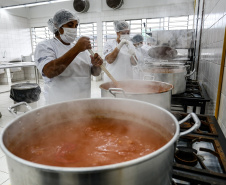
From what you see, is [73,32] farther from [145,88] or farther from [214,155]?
[214,155]

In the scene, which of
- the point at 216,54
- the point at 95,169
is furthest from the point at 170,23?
the point at 95,169

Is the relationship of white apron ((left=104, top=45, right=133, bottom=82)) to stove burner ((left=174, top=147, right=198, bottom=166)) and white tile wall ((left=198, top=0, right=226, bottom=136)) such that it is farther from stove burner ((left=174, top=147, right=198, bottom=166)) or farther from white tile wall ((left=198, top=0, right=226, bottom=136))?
stove burner ((left=174, top=147, right=198, bottom=166))

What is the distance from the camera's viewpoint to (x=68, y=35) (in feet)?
4.74

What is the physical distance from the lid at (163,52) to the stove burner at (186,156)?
2479 mm

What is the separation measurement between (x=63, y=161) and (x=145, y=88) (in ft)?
3.02

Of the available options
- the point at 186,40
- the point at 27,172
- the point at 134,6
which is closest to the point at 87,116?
the point at 27,172

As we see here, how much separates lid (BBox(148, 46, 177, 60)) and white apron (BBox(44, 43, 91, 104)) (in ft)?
5.79

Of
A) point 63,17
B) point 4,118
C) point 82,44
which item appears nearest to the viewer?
point 82,44

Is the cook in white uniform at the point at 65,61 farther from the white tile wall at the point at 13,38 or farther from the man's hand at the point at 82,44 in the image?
the white tile wall at the point at 13,38

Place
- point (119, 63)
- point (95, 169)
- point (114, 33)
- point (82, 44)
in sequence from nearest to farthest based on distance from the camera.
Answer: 1. point (95, 169)
2. point (82, 44)
3. point (119, 63)
4. point (114, 33)

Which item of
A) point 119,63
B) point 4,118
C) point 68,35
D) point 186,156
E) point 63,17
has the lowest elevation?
point 4,118

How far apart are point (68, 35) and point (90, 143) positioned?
1011mm

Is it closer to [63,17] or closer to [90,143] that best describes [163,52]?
[63,17]

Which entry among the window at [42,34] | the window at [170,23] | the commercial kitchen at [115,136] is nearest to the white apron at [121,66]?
the commercial kitchen at [115,136]
